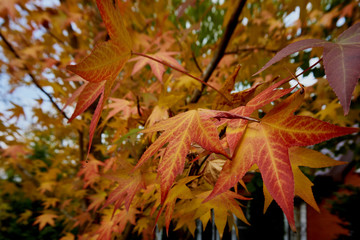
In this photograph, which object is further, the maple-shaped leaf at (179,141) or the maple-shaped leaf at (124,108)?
the maple-shaped leaf at (124,108)

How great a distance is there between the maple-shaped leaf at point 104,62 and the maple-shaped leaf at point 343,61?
35 centimetres

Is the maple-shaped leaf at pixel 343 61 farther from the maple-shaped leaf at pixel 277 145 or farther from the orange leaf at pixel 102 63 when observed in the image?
the orange leaf at pixel 102 63

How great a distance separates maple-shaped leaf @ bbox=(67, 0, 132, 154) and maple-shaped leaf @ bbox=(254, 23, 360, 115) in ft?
1.15

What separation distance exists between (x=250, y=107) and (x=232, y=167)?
14 centimetres

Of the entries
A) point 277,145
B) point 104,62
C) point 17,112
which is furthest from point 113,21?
point 17,112

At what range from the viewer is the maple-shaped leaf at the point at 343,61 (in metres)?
0.29

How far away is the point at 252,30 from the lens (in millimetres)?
1744

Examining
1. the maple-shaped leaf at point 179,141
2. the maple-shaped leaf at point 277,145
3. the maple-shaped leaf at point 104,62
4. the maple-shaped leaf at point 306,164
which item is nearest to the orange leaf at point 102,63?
the maple-shaped leaf at point 104,62

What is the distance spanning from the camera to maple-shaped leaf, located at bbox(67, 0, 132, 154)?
0.41m

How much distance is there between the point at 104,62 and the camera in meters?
0.44

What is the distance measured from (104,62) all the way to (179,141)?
242mm

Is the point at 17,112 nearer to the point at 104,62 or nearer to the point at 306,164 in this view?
the point at 104,62

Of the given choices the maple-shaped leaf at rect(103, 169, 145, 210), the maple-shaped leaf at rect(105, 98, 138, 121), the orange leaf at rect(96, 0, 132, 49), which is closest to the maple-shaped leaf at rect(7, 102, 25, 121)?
the maple-shaped leaf at rect(105, 98, 138, 121)

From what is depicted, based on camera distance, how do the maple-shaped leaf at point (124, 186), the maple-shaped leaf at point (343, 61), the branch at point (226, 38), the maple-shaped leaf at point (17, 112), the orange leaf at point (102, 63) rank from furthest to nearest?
the maple-shaped leaf at point (17, 112), the branch at point (226, 38), the maple-shaped leaf at point (124, 186), the orange leaf at point (102, 63), the maple-shaped leaf at point (343, 61)
